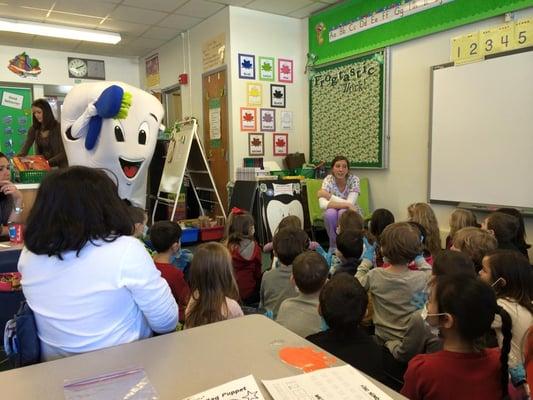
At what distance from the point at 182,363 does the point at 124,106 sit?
3127 mm

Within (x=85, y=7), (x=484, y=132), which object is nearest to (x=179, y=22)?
(x=85, y=7)

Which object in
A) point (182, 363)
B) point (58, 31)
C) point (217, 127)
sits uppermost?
point (58, 31)

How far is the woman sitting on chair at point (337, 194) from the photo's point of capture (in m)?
4.11

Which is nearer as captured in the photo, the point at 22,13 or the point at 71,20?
the point at 22,13

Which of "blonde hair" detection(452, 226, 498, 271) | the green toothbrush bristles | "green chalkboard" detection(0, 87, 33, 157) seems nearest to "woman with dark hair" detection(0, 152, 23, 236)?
the green toothbrush bristles

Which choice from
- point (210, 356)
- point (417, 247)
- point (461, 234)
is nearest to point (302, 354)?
point (210, 356)

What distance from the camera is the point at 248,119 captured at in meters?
5.11

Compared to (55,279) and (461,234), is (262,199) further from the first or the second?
(55,279)

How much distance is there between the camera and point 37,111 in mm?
4121

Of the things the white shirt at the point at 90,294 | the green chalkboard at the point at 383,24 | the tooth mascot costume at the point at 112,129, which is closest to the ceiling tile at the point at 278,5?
the green chalkboard at the point at 383,24

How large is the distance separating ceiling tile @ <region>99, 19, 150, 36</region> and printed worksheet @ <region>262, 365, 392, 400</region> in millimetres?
5331

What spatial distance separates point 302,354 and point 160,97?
246 inches

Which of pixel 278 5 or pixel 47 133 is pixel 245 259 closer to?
pixel 47 133

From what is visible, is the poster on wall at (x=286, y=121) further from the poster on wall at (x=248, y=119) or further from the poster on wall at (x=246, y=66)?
the poster on wall at (x=246, y=66)
